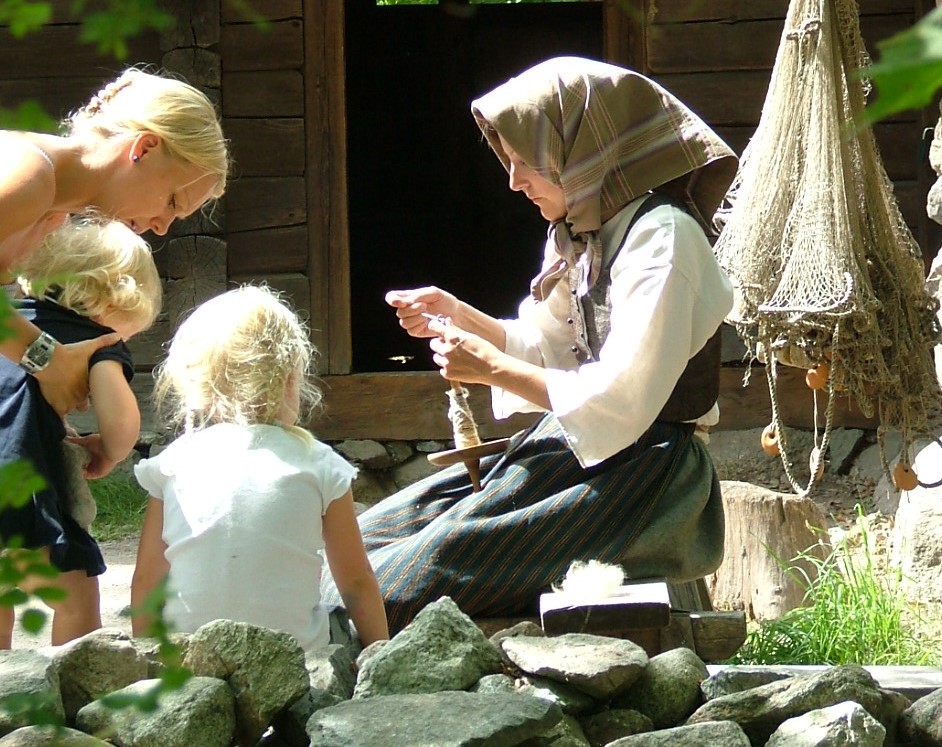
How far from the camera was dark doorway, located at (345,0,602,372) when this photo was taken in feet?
34.6

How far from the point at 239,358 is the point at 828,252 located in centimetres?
188

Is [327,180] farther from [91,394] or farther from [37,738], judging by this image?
[37,738]

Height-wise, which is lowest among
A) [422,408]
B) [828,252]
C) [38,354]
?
[422,408]

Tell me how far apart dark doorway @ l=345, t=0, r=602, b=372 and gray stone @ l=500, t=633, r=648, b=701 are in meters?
8.06

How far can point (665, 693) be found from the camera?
225cm

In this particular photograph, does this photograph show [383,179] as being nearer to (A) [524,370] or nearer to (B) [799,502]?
(B) [799,502]

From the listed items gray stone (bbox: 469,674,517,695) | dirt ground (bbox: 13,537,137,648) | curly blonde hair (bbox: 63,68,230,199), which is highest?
curly blonde hair (bbox: 63,68,230,199)

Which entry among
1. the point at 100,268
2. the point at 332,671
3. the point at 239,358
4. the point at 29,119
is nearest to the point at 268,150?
the point at 100,268

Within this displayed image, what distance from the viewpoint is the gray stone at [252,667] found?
80.7 inches

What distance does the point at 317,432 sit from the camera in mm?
6879

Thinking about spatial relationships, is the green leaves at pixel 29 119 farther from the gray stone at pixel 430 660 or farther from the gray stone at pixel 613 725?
the gray stone at pixel 613 725

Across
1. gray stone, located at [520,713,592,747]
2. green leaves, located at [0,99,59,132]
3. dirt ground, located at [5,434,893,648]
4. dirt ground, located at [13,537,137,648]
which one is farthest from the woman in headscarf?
dirt ground, located at [5,434,893,648]

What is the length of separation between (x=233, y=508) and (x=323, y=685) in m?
0.59

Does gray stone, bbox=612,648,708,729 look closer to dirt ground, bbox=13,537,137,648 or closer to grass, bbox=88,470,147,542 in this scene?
dirt ground, bbox=13,537,137,648
